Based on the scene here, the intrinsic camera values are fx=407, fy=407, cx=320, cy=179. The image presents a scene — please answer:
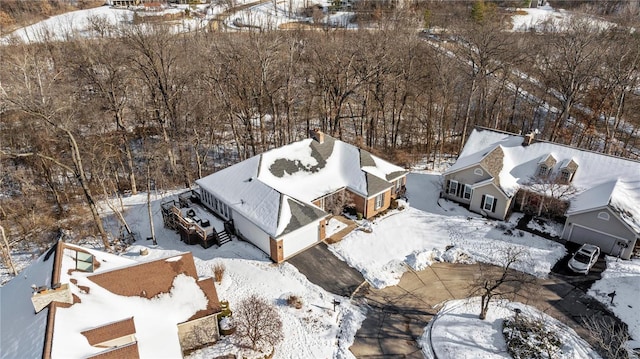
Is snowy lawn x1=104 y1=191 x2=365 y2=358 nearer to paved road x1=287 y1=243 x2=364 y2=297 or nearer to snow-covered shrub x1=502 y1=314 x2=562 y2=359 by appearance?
paved road x1=287 y1=243 x2=364 y2=297

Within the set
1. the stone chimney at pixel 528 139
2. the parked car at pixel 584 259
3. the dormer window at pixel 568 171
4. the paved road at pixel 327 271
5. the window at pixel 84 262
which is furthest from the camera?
the stone chimney at pixel 528 139

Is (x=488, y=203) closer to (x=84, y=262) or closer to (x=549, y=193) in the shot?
(x=549, y=193)

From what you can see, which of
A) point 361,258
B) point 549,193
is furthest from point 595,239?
point 361,258

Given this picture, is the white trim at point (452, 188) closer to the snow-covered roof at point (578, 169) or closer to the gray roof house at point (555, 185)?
the gray roof house at point (555, 185)

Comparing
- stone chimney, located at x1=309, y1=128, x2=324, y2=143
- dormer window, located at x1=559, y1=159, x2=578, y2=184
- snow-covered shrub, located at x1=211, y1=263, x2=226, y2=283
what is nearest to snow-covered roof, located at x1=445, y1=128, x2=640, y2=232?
dormer window, located at x1=559, y1=159, x2=578, y2=184

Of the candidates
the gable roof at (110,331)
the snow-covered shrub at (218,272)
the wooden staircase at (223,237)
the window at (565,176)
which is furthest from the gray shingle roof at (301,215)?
the window at (565,176)

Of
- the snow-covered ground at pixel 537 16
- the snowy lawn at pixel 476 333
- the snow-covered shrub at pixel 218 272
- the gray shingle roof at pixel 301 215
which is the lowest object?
the snowy lawn at pixel 476 333

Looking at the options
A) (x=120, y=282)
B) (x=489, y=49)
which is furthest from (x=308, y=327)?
(x=489, y=49)
